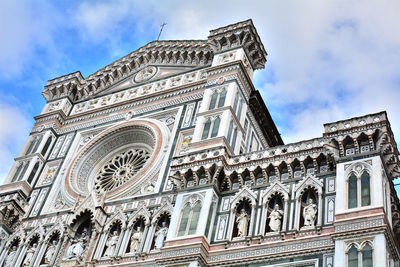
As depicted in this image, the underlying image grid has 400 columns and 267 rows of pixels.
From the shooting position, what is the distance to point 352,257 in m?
14.1

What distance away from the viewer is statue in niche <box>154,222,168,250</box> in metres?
17.8

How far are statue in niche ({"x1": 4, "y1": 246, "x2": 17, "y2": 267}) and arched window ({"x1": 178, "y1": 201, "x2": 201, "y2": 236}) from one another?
6.24 metres

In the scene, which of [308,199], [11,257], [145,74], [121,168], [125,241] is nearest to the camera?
[308,199]

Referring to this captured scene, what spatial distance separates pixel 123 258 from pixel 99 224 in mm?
1738

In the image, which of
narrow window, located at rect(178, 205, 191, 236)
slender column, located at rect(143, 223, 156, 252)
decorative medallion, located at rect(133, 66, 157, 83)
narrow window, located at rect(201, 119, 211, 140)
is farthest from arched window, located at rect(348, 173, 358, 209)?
decorative medallion, located at rect(133, 66, 157, 83)

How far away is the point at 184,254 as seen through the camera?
16.3 meters

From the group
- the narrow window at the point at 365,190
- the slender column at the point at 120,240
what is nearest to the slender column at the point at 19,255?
the slender column at the point at 120,240

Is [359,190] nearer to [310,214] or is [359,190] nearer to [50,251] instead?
[310,214]

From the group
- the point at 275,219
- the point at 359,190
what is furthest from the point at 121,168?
the point at 359,190

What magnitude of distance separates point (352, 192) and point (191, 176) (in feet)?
16.0

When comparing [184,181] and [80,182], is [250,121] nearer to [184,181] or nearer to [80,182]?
[184,181]

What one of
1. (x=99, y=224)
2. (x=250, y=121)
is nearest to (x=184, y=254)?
(x=99, y=224)

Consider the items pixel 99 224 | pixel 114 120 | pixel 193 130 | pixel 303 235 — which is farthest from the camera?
pixel 114 120

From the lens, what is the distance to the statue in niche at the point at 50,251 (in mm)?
Result: 19547
